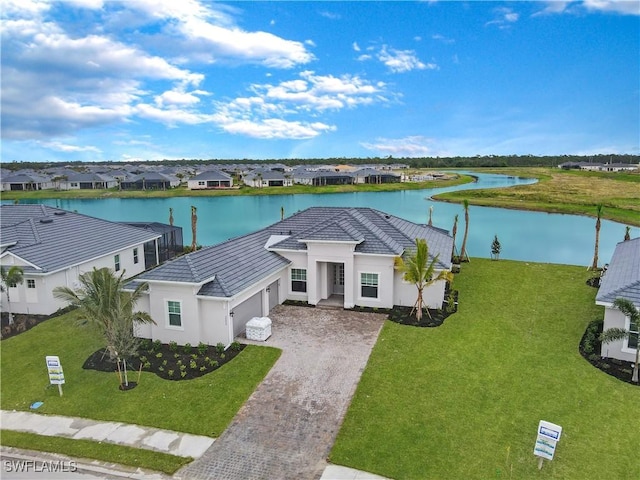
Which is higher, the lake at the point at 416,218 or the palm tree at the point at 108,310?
the palm tree at the point at 108,310

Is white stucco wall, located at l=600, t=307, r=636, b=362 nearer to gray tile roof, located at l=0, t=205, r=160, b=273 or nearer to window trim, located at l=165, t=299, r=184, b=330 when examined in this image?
window trim, located at l=165, t=299, r=184, b=330

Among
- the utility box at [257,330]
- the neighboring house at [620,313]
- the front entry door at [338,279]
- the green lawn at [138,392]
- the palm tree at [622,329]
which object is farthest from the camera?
the front entry door at [338,279]

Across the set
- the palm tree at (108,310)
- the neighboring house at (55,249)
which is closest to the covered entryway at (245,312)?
the palm tree at (108,310)

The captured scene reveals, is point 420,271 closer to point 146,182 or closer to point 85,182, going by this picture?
point 146,182

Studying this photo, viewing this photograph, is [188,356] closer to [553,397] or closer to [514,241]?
[553,397]

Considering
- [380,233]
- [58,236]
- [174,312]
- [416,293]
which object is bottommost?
[416,293]

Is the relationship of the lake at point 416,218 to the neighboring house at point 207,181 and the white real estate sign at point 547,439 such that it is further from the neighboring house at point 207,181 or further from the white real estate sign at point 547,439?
the white real estate sign at point 547,439

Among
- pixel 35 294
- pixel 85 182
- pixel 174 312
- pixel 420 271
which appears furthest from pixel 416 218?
A: pixel 85 182
